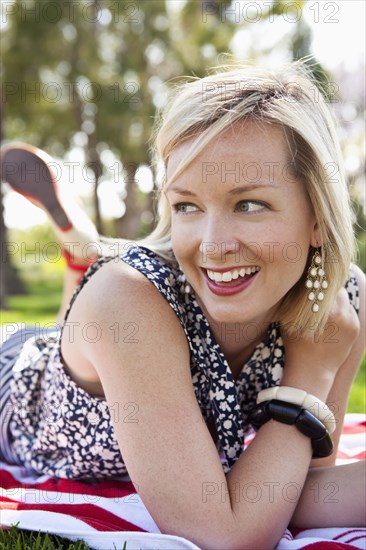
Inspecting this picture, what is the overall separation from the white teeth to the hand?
1.36ft

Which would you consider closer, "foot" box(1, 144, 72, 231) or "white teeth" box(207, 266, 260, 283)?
"white teeth" box(207, 266, 260, 283)

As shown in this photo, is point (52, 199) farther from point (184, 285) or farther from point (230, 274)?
point (230, 274)

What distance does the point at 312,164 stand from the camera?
201 cm

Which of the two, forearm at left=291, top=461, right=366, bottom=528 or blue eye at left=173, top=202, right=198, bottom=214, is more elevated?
blue eye at left=173, top=202, right=198, bottom=214

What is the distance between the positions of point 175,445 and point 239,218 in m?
0.68

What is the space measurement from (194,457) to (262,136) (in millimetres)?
961

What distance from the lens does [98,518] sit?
2053 mm

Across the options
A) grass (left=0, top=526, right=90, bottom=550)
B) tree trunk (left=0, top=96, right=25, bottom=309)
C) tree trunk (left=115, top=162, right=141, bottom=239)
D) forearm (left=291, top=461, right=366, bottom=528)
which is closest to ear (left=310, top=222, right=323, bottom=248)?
forearm (left=291, top=461, right=366, bottom=528)

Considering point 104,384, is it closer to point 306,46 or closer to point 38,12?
point 306,46

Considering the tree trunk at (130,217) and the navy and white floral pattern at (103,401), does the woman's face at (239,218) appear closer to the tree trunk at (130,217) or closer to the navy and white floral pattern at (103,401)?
the navy and white floral pattern at (103,401)

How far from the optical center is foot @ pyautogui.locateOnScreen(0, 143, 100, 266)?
3.64 meters

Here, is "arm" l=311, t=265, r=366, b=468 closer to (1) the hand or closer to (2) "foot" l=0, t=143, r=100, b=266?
(1) the hand

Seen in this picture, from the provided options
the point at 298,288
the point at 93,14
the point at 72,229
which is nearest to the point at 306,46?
the point at 93,14

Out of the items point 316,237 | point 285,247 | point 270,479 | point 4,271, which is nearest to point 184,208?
point 285,247
